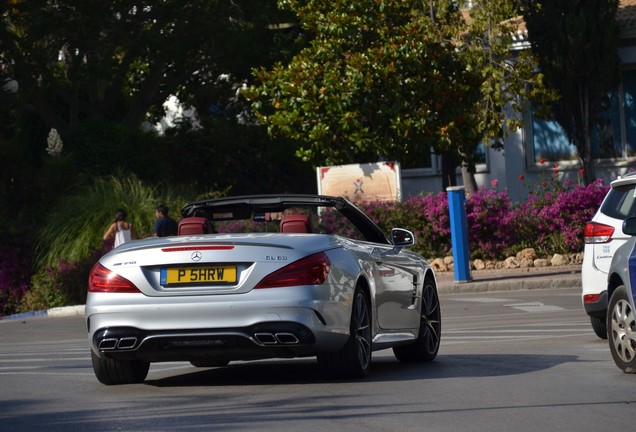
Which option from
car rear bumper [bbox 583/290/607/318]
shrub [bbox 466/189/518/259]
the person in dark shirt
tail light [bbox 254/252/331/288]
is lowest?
shrub [bbox 466/189/518/259]

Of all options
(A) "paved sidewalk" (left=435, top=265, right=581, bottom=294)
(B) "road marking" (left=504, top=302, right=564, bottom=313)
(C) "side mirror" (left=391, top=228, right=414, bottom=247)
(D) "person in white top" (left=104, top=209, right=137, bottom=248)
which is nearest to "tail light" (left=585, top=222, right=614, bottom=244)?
(C) "side mirror" (left=391, top=228, right=414, bottom=247)

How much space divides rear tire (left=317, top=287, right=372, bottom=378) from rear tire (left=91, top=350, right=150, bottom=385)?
56.9 inches

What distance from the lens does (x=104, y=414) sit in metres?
9.30

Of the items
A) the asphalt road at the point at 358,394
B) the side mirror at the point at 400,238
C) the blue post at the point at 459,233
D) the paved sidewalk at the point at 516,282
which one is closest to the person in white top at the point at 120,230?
the paved sidewalk at the point at 516,282

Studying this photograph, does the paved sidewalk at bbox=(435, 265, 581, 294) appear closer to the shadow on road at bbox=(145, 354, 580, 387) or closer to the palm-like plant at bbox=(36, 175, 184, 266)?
the palm-like plant at bbox=(36, 175, 184, 266)

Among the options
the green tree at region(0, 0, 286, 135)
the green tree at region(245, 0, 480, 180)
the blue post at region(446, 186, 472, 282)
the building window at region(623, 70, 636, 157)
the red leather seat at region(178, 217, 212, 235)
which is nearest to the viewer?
the red leather seat at region(178, 217, 212, 235)

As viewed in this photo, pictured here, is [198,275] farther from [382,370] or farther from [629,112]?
[629,112]

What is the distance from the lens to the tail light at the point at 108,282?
34.3ft

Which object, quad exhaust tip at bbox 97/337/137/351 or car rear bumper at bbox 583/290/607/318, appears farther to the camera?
car rear bumper at bbox 583/290/607/318

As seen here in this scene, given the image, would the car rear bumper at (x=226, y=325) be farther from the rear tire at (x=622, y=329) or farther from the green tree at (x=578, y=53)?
the green tree at (x=578, y=53)

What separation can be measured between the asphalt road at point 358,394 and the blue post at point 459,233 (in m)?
9.71

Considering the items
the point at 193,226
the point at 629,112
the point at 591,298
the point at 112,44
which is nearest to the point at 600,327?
the point at 591,298

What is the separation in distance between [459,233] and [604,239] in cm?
1109

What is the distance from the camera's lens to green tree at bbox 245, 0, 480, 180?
29.3 m
